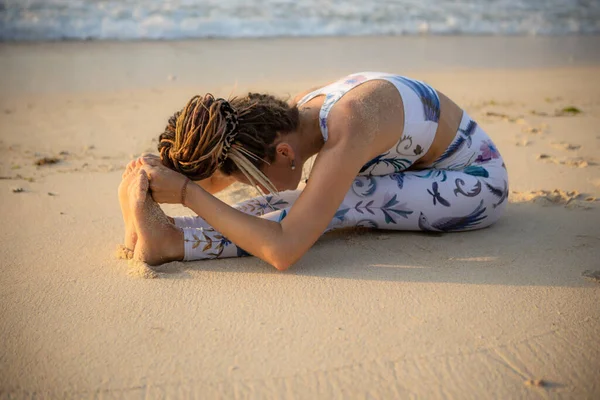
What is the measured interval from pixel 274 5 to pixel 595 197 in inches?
318

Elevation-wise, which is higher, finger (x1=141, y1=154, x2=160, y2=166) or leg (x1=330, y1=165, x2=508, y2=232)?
finger (x1=141, y1=154, x2=160, y2=166)

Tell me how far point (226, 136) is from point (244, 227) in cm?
36

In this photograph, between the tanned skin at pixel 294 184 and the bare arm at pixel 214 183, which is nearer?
the tanned skin at pixel 294 184

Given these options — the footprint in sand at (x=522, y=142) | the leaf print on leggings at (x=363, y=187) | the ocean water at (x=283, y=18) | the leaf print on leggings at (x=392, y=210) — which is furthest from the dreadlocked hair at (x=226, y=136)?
the ocean water at (x=283, y=18)

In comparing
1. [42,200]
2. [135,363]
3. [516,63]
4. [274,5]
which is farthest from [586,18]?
[135,363]

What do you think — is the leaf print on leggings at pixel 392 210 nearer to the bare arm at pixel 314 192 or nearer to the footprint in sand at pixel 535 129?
the bare arm at pixel 314 192

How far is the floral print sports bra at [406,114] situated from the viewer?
98.6 inches

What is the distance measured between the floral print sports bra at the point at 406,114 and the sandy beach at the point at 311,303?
0.39 m

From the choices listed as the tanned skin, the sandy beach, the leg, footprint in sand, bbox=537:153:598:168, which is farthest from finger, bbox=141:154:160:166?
footprint in sand, bbox=537:153:598:168

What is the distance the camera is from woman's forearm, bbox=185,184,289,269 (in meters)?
2.29

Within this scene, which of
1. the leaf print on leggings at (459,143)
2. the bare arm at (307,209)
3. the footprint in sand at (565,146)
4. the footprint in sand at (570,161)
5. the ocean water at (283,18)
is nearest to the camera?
the bare arm at (307,209)

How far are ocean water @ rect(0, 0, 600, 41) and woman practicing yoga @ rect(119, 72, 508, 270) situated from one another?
704 centimetres

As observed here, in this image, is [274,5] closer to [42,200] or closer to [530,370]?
[42,200]

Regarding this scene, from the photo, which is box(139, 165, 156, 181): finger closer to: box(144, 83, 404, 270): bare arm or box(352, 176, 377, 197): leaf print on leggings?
box(144, 83, 404, 270): bare arm
